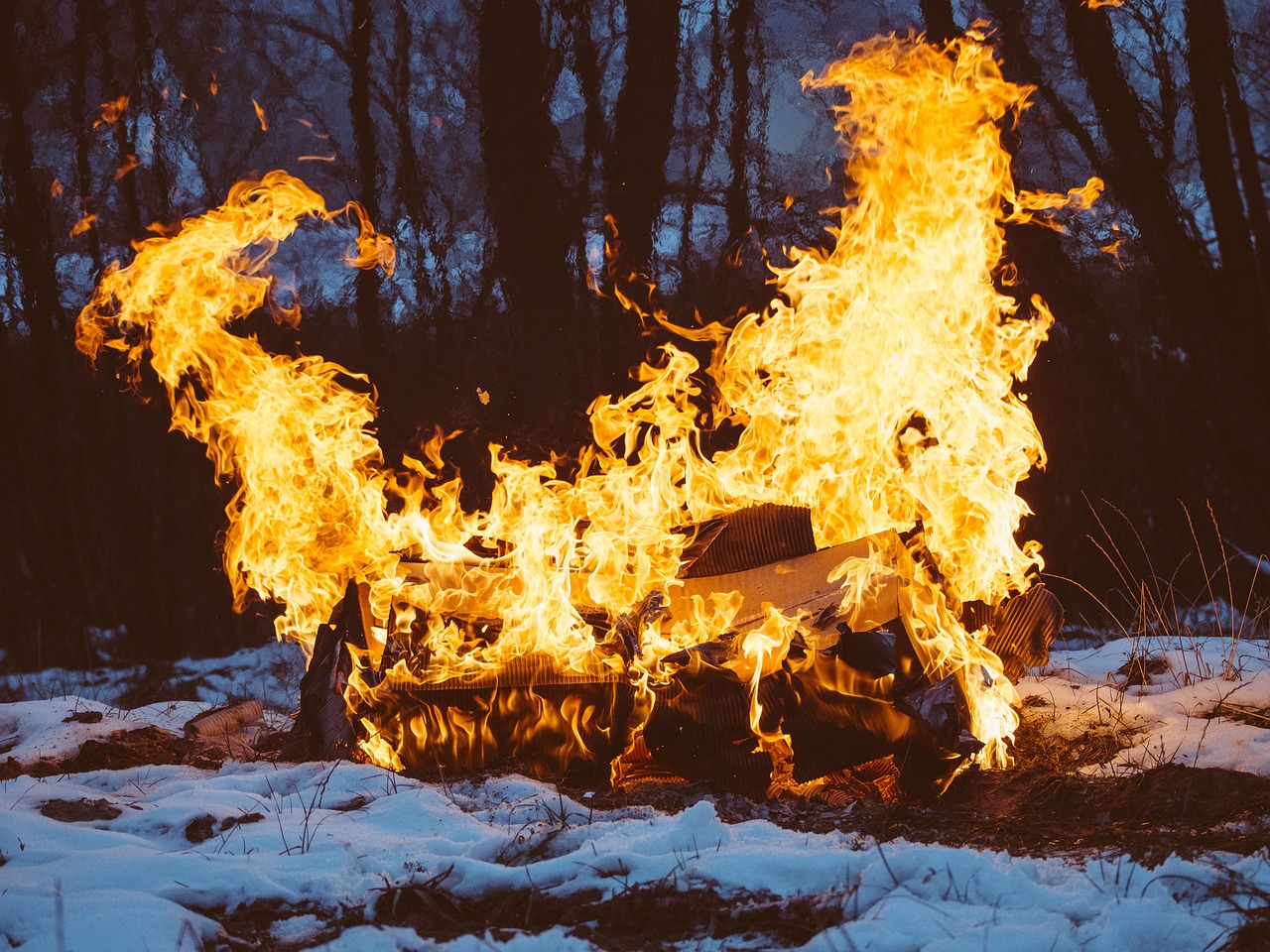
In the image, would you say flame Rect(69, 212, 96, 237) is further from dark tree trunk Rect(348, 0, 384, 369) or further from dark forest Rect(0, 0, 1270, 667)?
dark tree trunk Rect(348, 0, 384, 369)

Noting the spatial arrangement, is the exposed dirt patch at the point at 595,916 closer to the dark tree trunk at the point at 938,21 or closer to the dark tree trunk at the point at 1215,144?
the dark tree trunk at the point at 1215,144

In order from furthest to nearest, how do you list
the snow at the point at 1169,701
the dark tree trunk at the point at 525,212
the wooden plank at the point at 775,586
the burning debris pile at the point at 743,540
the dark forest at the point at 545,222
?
the dark tree trunk at the point at 525,212 < the dark forest at the point at 545,222 < the wooden plank at the point at 775,586 < the burning debris pile at the point at 743,540 < the snow at the point at 1169,701

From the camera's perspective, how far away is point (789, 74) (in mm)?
10969

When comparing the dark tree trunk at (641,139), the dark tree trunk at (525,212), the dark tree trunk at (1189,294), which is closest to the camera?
the dark tree trunk at (1189,294)

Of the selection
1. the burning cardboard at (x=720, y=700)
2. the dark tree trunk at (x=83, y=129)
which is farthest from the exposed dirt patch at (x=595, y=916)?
the dark tree trunk at (x=83, y=129)

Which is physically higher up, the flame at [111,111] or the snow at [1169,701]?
the flame at [111,111]

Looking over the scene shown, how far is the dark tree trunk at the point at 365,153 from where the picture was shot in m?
11.2

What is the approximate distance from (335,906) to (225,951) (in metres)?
0.40

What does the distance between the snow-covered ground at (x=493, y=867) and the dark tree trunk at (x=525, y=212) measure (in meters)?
6.23

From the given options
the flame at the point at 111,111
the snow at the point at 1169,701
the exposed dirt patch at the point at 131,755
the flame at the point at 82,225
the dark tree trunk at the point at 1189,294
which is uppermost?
the flame at the point at 111,111

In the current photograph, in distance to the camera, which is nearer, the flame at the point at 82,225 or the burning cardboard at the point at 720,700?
the burning cardboard at the point at 720,700

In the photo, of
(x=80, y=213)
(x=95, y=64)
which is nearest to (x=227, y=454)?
(x=80, y=213)

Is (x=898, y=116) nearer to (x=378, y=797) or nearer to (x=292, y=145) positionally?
(x=378, y=797)

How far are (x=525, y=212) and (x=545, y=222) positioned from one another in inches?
9.2
